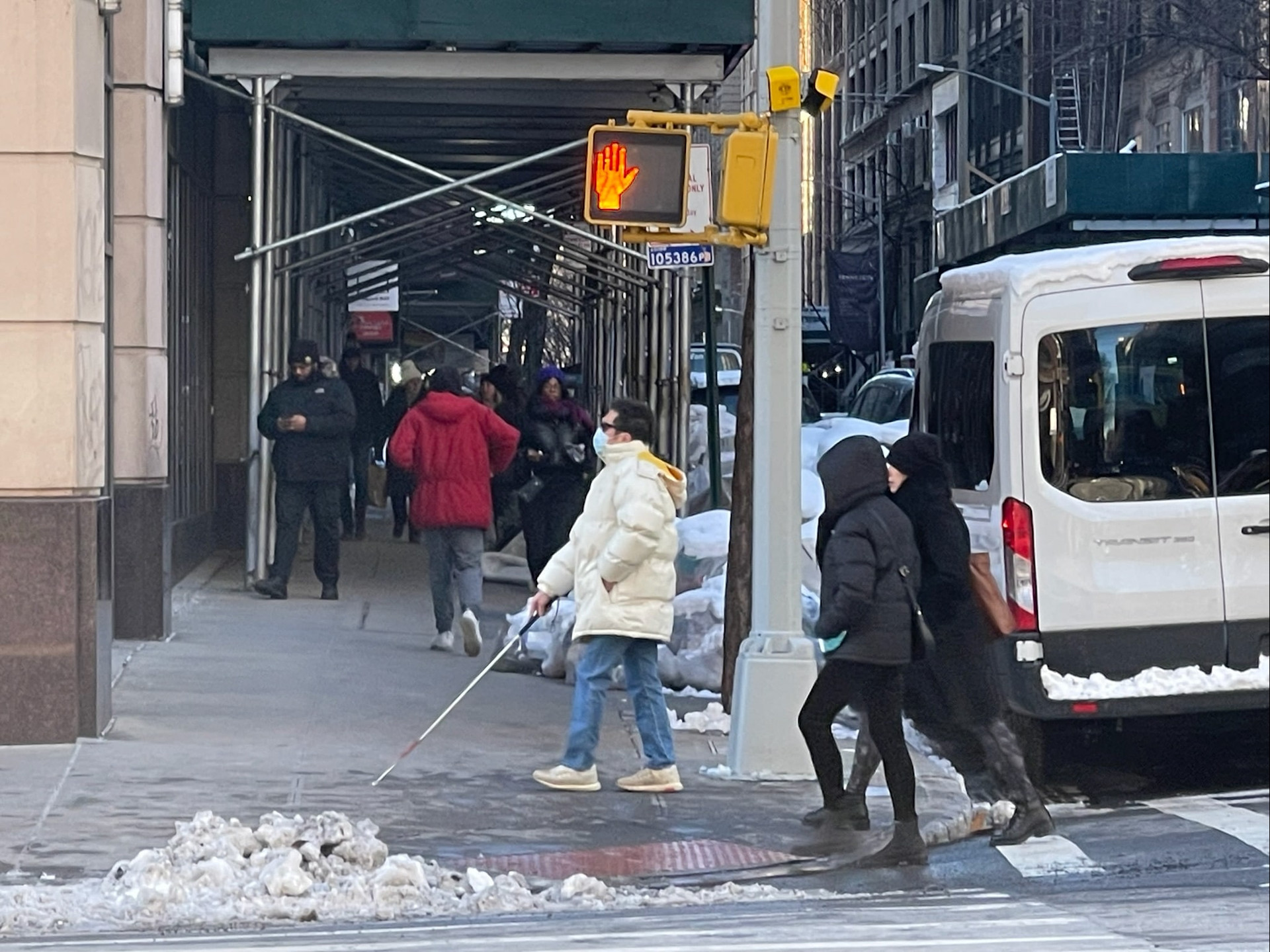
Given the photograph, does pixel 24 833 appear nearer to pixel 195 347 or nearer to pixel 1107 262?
pixel 1107 262

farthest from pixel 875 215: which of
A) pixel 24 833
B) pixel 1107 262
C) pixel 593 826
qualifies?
Result: pixel 1107 262

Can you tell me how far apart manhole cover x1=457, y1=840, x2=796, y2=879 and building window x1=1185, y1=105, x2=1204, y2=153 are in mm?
4891

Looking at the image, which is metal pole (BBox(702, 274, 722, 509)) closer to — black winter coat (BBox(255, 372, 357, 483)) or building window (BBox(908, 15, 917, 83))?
black winter coat (BBox(255, 372, 357, 483))

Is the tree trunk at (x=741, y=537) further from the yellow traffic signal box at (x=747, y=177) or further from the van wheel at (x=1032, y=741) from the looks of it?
the van wheel at (x=1032, y=741)

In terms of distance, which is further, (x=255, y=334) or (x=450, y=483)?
(x=255, y=334)

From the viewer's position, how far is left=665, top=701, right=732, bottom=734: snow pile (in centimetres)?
950

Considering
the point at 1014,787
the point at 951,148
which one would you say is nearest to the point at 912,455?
the point at 951,148

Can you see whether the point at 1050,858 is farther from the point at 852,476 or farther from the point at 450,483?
the point at 450,483

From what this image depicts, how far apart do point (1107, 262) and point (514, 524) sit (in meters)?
16.7

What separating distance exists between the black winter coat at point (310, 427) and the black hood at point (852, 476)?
8479 millimetres

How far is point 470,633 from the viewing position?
1133cm

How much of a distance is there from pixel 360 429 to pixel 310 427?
604cm

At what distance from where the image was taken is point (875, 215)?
A: 10.4 metres

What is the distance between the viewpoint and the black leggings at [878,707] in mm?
6371
